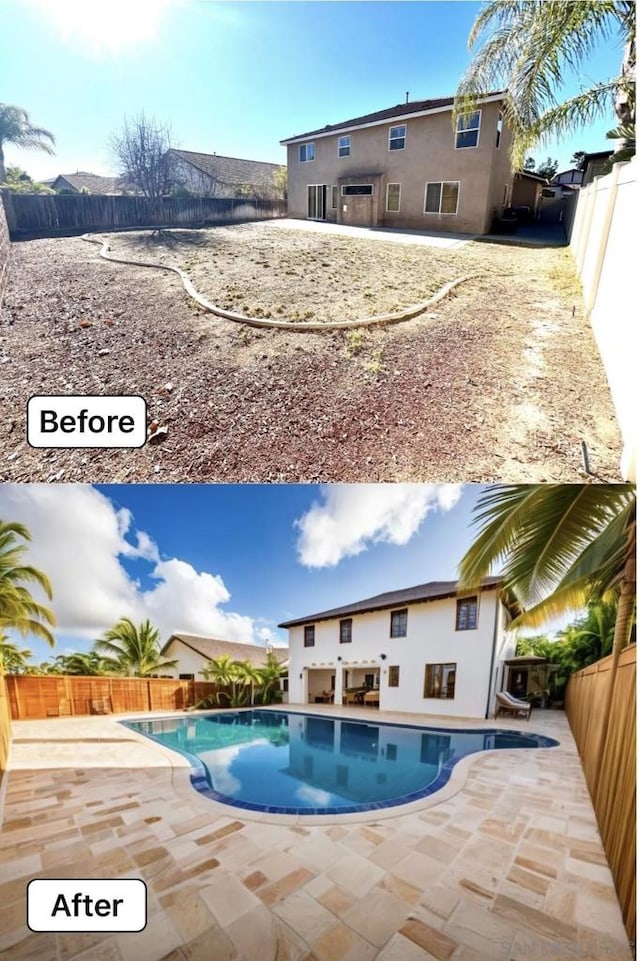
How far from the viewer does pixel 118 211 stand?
10.5 feet

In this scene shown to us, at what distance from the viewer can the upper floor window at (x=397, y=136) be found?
8.21 ft

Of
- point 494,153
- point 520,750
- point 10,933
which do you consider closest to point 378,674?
point 520,750

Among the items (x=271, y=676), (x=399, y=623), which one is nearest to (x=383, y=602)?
(x=399, y=623)

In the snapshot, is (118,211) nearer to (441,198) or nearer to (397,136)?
(397,136)

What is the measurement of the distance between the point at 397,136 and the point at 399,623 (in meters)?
7.45

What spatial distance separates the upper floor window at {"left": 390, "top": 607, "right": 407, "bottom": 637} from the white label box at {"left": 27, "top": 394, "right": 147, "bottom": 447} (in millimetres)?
6635

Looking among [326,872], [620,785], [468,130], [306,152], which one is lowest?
[326,872]

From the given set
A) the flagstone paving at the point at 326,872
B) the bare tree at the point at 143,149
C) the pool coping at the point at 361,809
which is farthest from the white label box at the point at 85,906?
the bare tree at the point at 143,149

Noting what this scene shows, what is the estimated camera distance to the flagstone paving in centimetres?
244

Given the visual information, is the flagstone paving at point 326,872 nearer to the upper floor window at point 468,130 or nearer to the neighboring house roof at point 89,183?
the upper floor window at point 468,130

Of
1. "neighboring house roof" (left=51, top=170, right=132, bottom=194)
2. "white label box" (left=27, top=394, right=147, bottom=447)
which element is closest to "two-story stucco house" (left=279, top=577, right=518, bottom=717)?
"white label box" (left=27, top=394, right=147, bottom=447)

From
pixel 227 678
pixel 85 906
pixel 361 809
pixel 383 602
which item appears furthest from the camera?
pixel 227 678

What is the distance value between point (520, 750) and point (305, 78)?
796 centimetres

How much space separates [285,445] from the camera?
246 cm
